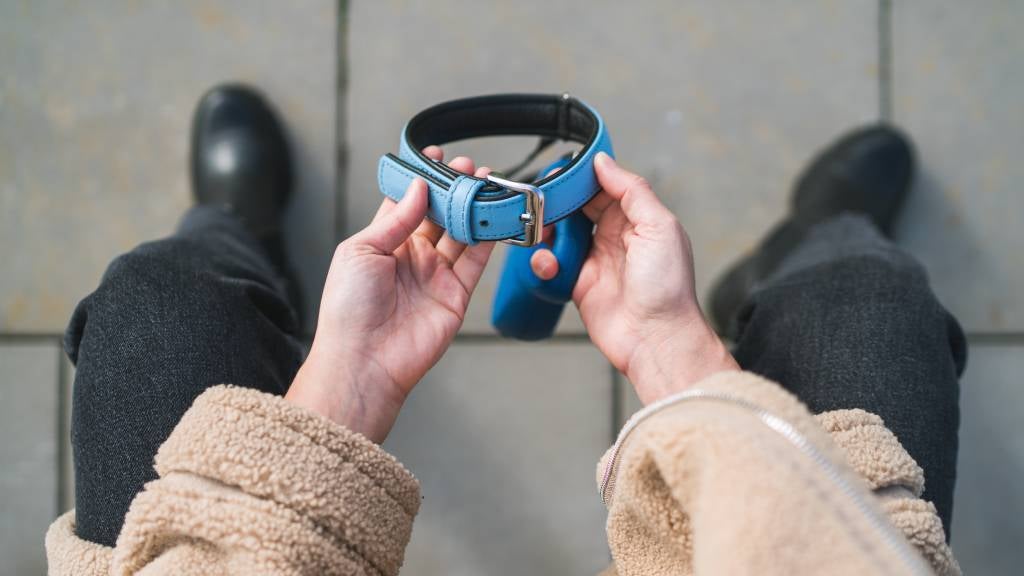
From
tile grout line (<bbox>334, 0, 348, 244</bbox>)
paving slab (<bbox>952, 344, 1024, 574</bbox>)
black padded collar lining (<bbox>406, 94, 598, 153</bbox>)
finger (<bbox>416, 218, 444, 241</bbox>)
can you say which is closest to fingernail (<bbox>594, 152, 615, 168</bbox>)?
black padded collar lining (<bbox>406, 94, 598, 153</bbox>)

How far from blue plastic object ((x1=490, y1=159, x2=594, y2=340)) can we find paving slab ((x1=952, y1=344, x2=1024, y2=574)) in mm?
968

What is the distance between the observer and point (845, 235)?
122 centimetres

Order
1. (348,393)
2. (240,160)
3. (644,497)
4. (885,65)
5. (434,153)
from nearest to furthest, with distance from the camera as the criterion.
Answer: (644,497), (348,393), (434,153), (240,160), (885,65)

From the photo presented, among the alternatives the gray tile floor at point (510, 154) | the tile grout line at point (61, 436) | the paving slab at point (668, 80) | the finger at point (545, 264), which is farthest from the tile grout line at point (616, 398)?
the tile grout line at point (61, 436)

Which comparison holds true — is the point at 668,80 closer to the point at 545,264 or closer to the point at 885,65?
the point at 885,65

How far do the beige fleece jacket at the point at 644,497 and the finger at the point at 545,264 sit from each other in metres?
0.29

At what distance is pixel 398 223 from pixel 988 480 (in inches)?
54.0

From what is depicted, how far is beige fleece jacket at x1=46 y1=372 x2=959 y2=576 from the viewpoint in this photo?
1.57 feet

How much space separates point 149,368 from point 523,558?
84cm

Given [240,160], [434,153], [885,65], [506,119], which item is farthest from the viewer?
[885,65]

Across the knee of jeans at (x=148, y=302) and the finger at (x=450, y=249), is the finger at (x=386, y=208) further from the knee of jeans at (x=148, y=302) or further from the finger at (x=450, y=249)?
the knee of jeans at (x=148, y=302)

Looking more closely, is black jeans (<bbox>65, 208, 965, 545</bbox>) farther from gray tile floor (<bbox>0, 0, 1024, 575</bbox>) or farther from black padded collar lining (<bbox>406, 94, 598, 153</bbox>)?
gray tile floor (<bbox>0, 0, 1024, 575</bbox>)

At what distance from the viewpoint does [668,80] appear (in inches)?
58.3

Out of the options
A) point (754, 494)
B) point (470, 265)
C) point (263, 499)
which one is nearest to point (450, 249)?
point (470, 265)
